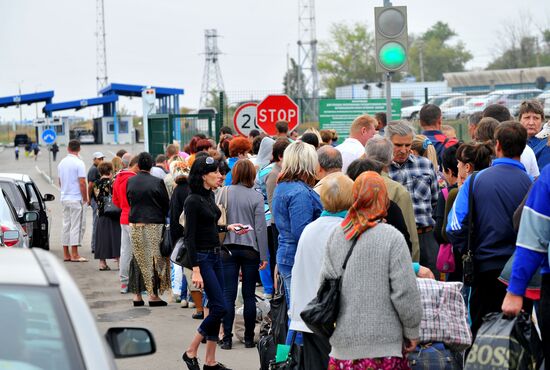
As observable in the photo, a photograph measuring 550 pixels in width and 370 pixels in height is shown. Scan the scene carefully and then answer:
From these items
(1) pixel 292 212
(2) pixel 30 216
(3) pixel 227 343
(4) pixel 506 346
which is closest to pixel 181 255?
(3) pixel 227 343

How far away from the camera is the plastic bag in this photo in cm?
580

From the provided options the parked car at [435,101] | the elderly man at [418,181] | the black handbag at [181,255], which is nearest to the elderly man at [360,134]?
the elderly man at [418,181]

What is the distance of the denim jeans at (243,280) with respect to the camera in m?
10.0

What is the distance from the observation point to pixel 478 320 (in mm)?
7352

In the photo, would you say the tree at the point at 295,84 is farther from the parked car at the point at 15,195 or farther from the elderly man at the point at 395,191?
the elderly man at the point at 395,191

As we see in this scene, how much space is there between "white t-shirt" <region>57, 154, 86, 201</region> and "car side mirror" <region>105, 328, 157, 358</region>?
14.5 meters

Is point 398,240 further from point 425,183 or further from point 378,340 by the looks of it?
point 425,183

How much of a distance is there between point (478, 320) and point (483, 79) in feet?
268

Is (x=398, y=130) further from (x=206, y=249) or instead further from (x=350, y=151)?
(x=350, y=151)

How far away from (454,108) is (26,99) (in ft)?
183

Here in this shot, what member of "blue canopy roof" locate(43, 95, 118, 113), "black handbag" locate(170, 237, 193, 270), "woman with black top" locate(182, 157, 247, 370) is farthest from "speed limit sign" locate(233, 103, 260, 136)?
"blue canopy roof" locate(43, 95, 118, 113)

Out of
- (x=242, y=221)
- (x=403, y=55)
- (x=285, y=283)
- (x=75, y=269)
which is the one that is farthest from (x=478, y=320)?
(x=75, y=269)

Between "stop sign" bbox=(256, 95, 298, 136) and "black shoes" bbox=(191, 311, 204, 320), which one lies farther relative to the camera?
"stop sign" bbox=(256, 95, 298, 136)

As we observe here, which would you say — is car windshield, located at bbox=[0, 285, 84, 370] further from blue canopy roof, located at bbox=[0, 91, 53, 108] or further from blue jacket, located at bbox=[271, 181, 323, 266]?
blue canopy roof, located at bbox=[0, 91, 53, 108]
